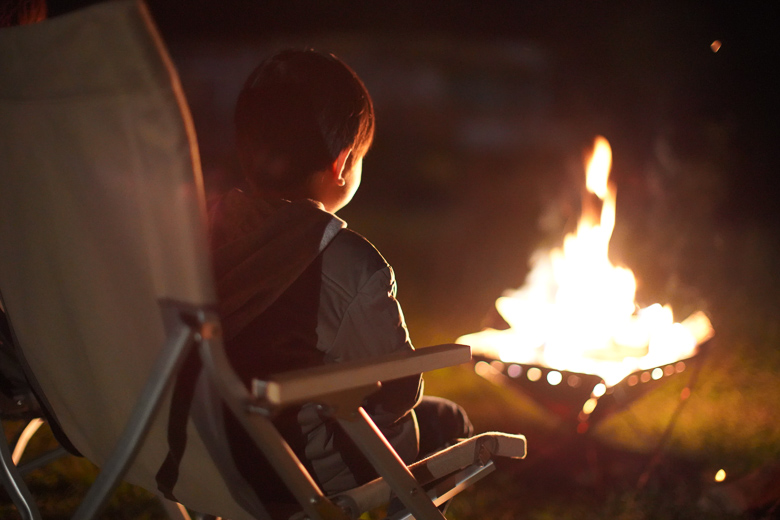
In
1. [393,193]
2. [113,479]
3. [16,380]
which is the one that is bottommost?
[16,380]

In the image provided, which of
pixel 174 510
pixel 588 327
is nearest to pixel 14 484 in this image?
pixel 174 510

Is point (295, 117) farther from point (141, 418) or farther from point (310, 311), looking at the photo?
point (141, 418)

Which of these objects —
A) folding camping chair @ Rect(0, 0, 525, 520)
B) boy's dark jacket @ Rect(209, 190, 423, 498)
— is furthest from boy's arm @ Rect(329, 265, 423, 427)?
folding camping chair @ Rect(0, 0, 525, 520)

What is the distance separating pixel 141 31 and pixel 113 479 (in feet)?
1.94

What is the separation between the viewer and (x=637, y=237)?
482 centimetres

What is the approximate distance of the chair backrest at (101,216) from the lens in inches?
32.0

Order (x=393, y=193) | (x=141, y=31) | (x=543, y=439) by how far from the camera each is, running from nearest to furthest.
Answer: (x=141, y=31) < (x=543, y=439) < (x=393, y=193)

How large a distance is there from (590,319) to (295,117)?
1655mm

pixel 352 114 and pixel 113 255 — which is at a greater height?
pixel 352 114

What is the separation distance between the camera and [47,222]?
101 cm

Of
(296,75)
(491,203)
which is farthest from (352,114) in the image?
(491,203)

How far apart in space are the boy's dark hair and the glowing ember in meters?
1.04

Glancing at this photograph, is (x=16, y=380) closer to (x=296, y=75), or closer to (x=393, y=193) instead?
(x=296, y=75)

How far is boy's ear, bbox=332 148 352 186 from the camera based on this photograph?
4.78 ft
